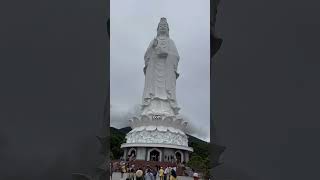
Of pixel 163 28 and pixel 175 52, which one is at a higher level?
pixel 163 28

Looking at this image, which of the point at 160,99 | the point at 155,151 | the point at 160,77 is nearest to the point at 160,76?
the point at 160,77

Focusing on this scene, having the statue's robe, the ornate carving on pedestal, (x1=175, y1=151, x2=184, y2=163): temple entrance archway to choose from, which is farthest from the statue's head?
(x1=175, y1=151, x2=184, y2=163): temple entrance archway

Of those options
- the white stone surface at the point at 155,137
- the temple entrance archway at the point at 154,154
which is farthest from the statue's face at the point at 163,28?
the temple entrance archway at the point at 154,154

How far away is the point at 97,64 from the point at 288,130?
88cm

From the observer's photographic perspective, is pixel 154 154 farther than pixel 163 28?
No

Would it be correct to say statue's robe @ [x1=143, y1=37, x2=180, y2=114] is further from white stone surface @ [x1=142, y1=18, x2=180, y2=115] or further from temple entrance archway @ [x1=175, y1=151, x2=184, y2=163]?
temple entrance archway @ [x1=175, y1=151, x2=184, y2=163]

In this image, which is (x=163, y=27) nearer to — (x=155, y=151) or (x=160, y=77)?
(x=160, y=77)

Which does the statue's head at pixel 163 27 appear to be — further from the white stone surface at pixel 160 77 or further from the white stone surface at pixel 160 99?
the white stone surface at pixel 160 77

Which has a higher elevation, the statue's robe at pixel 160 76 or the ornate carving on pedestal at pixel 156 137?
the statue's robe at pixel 160 76

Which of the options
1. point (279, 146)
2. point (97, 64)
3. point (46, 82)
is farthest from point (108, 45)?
point (279, 146)

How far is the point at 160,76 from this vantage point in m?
20.2

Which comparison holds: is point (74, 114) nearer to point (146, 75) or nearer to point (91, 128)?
point (91, 128)

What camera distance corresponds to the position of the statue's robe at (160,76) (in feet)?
66.2

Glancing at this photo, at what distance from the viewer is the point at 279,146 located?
184 cm
